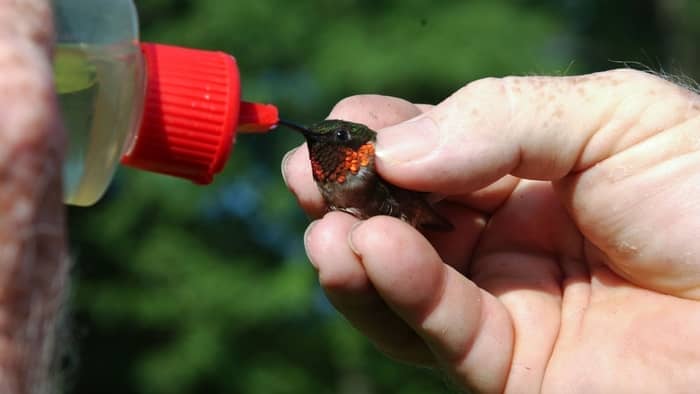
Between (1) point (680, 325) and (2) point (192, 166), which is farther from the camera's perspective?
(1) point (680, 325)

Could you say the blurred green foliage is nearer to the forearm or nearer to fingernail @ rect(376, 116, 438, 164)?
fingernail @ rect(376, 116, 438, 164)

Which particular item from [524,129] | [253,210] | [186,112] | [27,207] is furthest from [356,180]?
[253,210]

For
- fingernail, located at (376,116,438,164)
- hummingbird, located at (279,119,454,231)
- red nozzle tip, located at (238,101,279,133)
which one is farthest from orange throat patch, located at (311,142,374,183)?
red nozzle tip, located at (238,101,279,133)

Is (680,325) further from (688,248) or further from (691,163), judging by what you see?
(691,163)

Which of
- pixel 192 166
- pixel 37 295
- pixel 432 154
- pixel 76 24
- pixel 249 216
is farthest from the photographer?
Result: pixel 249 216

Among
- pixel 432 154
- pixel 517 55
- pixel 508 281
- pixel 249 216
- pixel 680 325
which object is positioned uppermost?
pixel 432 154

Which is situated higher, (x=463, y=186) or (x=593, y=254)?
(x=463, y=186)

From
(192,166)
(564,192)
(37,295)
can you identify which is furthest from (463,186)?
(37,295)

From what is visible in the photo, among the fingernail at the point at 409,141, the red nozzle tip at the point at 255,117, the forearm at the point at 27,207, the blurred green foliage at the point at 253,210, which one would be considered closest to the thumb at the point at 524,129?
the fingernail at the point at 409,141
